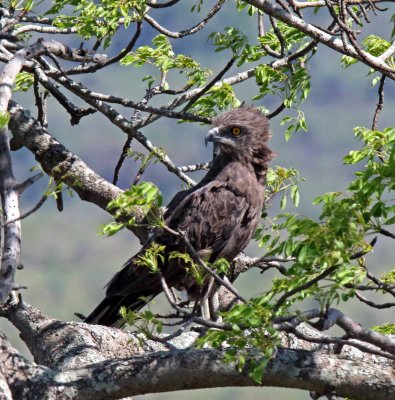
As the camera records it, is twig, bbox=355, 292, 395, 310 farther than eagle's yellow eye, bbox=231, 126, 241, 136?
No

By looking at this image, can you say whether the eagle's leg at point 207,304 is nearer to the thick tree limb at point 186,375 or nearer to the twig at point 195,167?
the twig at point 195,167

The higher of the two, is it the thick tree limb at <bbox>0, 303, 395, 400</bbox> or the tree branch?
the tree branch

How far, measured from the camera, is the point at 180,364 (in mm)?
5230

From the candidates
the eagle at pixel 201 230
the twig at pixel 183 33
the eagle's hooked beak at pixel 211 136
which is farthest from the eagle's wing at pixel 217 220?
the twig at pixel 183 33

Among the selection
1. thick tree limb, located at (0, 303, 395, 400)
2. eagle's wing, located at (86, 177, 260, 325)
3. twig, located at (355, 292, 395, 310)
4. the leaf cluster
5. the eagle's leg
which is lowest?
thick tree limb, located at (0, 303, 395, 400)

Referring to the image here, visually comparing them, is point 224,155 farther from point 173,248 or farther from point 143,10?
point 143,10

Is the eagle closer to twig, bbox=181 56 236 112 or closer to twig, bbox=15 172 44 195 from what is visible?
twig, bbox=181 56 236 112

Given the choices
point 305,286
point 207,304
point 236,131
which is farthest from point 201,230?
point 305,286

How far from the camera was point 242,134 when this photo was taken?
8664 millimetres

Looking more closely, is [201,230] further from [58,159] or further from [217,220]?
[58,159]

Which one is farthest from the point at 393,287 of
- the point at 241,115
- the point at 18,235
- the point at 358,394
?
the point at 241,115

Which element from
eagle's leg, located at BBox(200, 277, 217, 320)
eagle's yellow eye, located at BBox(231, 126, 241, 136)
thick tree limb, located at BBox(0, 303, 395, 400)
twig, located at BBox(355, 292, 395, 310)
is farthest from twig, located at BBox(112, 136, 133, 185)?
thick tree limb, located at BBox(0, 303, 395, 400)

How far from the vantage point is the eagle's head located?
28.2 feet

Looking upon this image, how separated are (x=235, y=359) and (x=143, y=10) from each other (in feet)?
12.2
